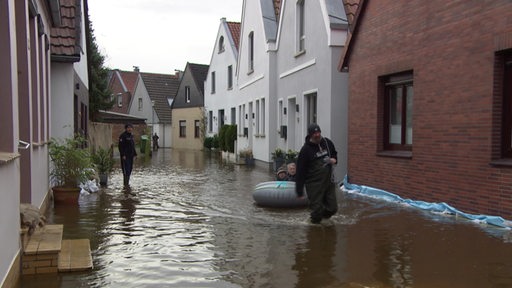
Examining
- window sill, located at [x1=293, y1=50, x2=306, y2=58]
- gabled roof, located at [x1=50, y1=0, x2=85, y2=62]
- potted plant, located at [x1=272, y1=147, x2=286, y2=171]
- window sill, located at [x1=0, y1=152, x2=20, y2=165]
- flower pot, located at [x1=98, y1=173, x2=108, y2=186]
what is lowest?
flower pot, located at [x1=98, y1=173, x2=108, y2=186]

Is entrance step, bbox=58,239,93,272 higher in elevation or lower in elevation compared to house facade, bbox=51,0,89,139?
lower

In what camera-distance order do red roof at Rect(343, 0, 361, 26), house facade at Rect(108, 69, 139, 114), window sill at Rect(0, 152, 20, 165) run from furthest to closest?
house facade at Rect(108, 69, 139, 114) → red roof at Rect(343, 0, 361, 26) → window sill at Rect(0, 152, 20, 165)

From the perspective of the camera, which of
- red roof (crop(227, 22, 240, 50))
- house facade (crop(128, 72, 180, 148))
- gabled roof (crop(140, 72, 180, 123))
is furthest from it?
gabled roof (crop(140, 72, 180, 123))

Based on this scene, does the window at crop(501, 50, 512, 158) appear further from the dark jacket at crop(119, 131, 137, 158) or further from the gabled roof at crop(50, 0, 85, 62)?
the dark jacket at crop(119, 131, 137, 158)

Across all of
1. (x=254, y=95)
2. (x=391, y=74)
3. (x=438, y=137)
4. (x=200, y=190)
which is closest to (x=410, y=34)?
(x=391, y=74)

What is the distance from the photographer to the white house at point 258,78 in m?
20.7

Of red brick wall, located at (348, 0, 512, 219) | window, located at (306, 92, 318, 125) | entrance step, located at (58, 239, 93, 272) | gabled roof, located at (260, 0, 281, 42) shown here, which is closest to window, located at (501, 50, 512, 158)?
red brick wall, located at (348, 0, 512, 219)

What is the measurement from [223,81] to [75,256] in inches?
1121

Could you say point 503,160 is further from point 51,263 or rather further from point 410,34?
point 51,263

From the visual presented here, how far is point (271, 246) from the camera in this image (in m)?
6.91

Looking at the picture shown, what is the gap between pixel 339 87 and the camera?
14.2 meters

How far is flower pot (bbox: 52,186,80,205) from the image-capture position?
995 centimetres

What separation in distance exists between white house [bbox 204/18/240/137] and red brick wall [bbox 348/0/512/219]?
1794 centimetres

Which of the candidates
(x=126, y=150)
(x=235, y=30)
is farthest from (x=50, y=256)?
(x=235, y=30)
